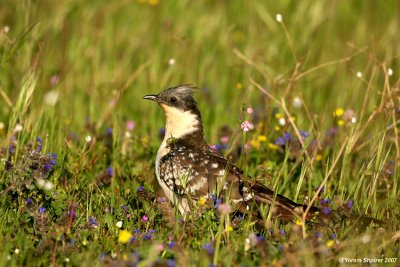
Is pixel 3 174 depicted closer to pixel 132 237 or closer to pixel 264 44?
pixel 132 237

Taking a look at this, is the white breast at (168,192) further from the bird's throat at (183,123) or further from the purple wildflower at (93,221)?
the purple wildflower at (93,221)

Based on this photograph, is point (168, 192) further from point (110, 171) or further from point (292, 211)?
point (292, 211)

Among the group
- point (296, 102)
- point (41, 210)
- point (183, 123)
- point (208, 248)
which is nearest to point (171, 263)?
point (208, 248)

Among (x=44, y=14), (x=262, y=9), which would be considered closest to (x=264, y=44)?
(x=262, y=9)

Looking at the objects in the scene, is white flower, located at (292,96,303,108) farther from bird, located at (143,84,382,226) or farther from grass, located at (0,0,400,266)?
bird, located at (143,84,382,226)

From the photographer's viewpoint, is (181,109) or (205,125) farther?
(205,125)

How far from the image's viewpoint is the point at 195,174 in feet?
A: 21.5

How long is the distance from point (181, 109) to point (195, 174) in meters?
1.04

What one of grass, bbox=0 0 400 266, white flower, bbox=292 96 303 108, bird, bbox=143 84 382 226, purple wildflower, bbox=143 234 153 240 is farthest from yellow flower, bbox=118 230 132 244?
white flower, bbox=292 96 303 108

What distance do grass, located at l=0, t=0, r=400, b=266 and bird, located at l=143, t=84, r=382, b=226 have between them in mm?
167

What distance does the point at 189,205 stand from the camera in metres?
6.34

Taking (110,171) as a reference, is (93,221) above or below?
above

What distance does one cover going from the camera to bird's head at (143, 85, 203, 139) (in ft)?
24.3

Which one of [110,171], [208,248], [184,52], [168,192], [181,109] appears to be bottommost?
[168,192]
